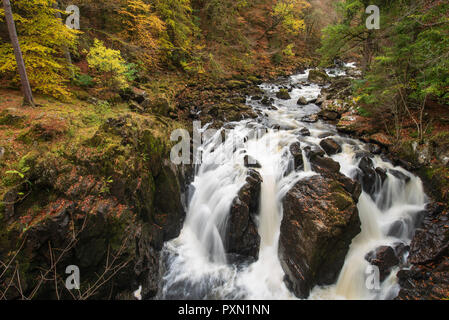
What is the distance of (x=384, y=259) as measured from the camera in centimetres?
579

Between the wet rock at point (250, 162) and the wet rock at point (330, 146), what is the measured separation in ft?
10.2

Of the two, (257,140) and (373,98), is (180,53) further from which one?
(373,98)

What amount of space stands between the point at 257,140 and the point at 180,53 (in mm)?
10726

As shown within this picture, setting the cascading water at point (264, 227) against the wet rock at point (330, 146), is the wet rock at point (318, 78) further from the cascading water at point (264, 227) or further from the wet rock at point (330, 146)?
the wet rock at point (330, 146)

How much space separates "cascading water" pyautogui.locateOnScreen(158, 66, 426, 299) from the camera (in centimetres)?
595

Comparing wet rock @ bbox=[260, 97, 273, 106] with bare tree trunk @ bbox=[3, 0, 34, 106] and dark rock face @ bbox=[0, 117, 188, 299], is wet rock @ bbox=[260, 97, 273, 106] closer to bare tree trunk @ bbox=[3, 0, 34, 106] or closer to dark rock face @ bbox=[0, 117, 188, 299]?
dark rock face @ bbox=[0, 117, 188, 299]

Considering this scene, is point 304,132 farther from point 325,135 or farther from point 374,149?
point 374,149

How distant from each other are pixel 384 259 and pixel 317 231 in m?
2.39

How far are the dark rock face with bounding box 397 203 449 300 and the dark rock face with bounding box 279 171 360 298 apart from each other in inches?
59.0

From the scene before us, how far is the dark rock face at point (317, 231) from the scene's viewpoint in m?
5.46

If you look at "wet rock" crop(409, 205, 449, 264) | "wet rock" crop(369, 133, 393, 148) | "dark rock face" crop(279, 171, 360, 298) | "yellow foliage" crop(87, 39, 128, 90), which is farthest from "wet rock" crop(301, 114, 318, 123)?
"yellow foliage" crop(87, 39, 128, 90)

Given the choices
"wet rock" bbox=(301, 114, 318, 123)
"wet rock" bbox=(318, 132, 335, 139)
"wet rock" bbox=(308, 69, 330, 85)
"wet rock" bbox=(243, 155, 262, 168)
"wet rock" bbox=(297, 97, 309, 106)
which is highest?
"wet rock" bbox=(308, 69, 330, 85)

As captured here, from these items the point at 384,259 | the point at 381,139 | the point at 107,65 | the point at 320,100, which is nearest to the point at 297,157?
the point at 384,259
